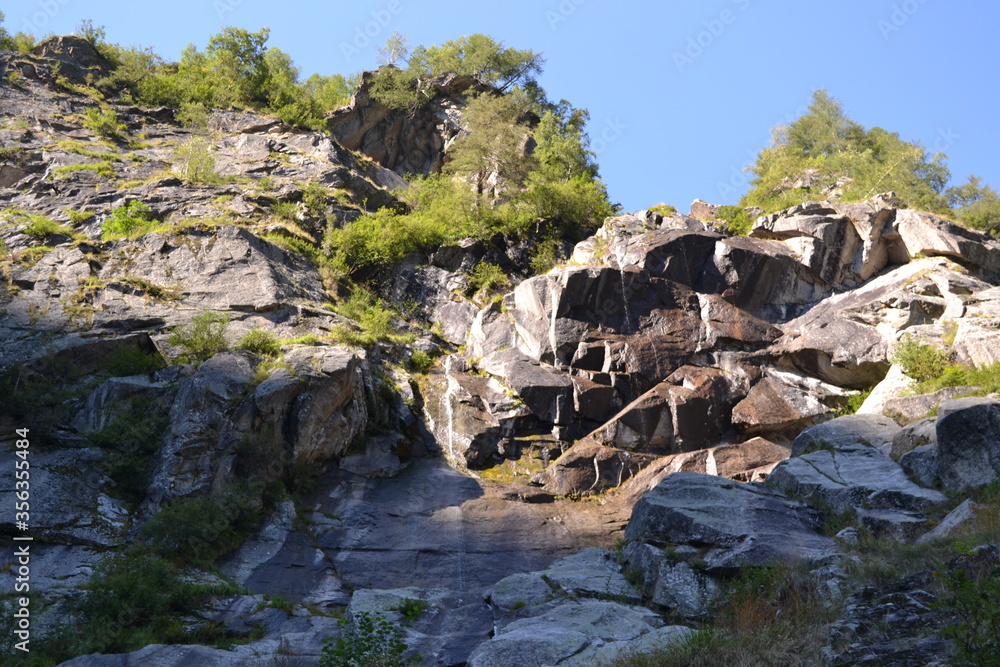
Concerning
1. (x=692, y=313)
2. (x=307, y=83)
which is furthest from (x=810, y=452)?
(x=307, y=83)

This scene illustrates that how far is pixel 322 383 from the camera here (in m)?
17.9

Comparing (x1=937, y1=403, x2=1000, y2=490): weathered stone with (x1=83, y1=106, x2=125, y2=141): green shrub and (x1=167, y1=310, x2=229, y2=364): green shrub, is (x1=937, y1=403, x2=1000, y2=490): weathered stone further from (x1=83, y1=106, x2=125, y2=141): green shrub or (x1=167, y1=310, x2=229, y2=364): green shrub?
(x1=83, y1=106, x2=125, y2=141): green shrub

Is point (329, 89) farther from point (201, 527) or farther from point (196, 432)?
point (201, 527)

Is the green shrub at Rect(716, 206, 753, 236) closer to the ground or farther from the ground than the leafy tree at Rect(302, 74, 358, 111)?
closer to the ground

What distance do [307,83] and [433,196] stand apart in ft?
47.4

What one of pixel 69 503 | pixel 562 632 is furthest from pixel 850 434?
pixel 69 503

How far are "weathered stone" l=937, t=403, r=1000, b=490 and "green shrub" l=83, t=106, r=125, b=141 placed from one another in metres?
33.5

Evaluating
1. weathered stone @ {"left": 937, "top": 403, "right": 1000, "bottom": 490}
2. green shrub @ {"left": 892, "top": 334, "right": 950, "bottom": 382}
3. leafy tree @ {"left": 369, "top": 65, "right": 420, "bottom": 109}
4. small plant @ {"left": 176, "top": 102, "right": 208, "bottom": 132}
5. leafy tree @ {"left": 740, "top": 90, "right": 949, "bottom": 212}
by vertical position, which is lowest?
weathered stone @ {"left": 937, "top": 403, "right": 1000, "bottom": 490}

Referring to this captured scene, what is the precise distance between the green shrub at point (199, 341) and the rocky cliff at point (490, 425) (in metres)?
0.11

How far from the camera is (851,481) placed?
14.2 metres

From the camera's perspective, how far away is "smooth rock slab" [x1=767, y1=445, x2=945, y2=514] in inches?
525

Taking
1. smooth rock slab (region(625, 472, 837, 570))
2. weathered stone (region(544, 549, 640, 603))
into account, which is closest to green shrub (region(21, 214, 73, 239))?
weathered stone (region(544, 549, 640, 603))

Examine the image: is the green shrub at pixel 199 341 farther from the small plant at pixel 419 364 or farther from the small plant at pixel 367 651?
the small plant at pixel 367 651

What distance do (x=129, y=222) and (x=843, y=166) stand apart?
84.4ft
